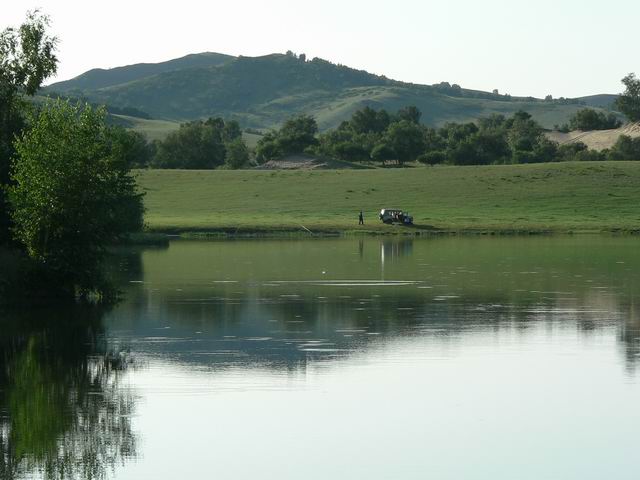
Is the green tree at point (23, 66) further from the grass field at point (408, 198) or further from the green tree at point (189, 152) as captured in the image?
the green tree at point (189, 152)

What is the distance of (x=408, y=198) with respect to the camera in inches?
4961

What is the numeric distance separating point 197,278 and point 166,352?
23640 mm

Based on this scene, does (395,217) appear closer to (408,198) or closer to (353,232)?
(353,232)

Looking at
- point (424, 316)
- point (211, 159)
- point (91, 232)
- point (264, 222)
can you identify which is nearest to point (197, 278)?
point (91, 232)

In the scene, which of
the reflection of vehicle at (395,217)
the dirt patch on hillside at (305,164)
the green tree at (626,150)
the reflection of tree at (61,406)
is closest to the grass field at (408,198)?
the reflection of vehicle at (395,217)

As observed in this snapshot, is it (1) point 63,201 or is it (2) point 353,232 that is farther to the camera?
(2) point 353,232

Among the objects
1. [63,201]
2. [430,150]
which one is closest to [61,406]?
[63,201]

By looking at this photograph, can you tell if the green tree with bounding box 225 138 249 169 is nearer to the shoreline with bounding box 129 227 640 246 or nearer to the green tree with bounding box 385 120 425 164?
the green tree with bounding box 385 120 425 164

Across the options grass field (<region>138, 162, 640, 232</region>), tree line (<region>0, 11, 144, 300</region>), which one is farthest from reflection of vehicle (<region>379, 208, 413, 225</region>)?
tree line (<region>0, 11, 144, 300</region>)

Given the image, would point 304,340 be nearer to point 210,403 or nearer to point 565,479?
point 210,403

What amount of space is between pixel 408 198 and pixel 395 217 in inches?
775

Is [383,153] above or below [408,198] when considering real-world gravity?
above

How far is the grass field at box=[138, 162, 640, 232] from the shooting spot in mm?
106250

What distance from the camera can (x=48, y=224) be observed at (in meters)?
40.6
